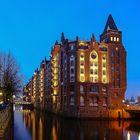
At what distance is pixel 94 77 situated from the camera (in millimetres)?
128375

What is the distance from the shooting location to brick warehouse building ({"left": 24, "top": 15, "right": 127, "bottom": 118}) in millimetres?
124188

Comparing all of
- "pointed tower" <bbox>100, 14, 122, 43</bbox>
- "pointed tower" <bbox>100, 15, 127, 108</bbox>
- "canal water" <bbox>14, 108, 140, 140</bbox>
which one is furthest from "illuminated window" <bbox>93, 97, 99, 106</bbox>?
"canal water" <bbox>14, 108, 140, 140</bbox>

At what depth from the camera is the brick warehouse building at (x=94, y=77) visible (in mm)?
124188

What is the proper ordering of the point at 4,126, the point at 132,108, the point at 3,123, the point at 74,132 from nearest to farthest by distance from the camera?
1. the point at 4,126
2. the point at 3,123
3. the point at 74,132
4. the point at 132,108

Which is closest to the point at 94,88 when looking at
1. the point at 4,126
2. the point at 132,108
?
the point at 132,108

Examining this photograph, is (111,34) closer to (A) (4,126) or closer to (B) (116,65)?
(B) (116,65)

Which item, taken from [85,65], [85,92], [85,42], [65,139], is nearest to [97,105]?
[85,92]

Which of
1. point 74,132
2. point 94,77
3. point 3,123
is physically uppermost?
point 94,77

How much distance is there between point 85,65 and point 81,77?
17.1ft

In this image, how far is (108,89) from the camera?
12794 cm

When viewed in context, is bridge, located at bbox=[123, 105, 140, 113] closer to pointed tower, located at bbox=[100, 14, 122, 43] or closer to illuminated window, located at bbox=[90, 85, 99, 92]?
illuminated window, located at bbox=[90, 85, 99, 92]

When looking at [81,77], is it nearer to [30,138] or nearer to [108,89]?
[108,89]

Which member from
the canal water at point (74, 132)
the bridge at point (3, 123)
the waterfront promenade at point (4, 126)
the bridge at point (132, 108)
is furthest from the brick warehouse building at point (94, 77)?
the bridge at point (3, 123)

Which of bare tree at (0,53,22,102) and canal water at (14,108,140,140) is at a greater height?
bare tree at (0,53,22,102)
